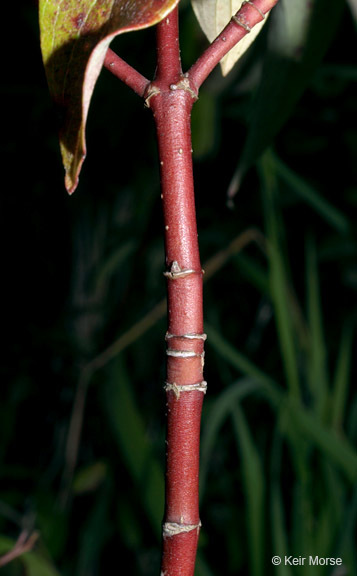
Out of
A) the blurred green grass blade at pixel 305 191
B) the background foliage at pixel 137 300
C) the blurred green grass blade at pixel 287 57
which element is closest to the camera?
the blurred green grass blade at pixel 287 57

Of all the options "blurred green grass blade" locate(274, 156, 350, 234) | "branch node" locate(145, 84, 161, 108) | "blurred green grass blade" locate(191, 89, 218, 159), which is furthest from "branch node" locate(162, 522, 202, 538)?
"blurred green grass blade" locate(191, 89, 218, 159)

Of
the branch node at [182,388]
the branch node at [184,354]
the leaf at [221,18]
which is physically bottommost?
the branch node at [182,388]

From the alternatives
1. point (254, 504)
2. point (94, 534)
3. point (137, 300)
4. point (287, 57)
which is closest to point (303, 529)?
point (254, 504)

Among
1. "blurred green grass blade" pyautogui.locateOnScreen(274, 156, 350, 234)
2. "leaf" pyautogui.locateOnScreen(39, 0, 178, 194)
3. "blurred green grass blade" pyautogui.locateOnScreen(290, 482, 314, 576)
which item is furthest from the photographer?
"blurred green grass blade" pyautogui.locateOnScreen(274, 156, 350, 234)

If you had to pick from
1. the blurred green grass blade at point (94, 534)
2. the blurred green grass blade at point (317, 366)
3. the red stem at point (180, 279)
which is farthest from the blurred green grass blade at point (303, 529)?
the red stem at point (180, 279)

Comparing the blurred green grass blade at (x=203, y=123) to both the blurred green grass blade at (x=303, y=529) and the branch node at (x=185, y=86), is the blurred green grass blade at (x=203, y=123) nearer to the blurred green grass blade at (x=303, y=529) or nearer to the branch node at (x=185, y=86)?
the blurred green grass blade at (x=303, y=529)

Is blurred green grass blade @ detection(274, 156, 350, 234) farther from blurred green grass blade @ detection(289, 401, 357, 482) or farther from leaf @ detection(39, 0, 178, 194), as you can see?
leaf @ detection(39, 0, 178, 194)
